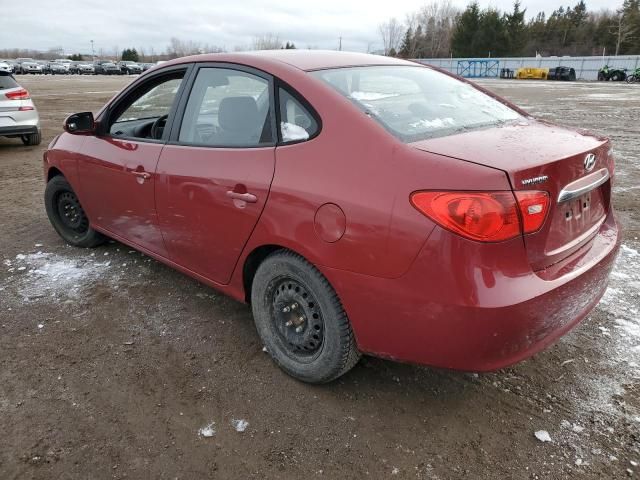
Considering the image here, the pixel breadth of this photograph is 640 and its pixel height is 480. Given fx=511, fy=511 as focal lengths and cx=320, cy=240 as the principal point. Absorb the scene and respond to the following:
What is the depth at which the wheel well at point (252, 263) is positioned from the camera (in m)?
2.64

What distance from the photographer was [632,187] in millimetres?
6293

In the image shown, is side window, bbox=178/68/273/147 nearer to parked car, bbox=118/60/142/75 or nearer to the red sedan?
the red sedan

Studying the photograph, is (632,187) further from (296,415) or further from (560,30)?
(560,30)

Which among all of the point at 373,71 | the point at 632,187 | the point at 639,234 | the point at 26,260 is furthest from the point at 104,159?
the point at 632,187

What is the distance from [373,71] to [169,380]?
206 centimetres

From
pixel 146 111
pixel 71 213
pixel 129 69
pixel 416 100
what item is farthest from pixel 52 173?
pixel 129 69

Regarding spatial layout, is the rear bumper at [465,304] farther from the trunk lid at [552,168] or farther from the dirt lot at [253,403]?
the dirt lot at [253,403]

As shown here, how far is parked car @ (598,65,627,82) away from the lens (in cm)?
4519

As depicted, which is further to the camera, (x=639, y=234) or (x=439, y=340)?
(x=639, y=234)

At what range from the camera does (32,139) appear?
992cm

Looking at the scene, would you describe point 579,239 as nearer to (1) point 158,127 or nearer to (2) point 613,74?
(1) point 158,127

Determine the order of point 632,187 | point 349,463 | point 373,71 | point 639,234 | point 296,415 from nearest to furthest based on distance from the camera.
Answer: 1. point 349,463
2. point 296,415
3. point 373,71
4. point 639,234
5. point 632,187

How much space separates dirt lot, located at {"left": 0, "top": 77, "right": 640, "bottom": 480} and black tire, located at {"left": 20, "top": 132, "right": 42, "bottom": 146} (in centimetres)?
730

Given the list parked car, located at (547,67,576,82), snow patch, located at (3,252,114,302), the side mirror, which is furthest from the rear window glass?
parked car, located at (547,67,576,82)
